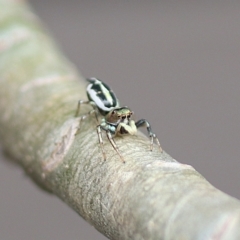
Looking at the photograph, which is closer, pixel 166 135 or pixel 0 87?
pixel 0 87

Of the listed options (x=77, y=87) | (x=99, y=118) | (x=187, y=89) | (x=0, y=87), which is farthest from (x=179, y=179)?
(x=187, y=89)

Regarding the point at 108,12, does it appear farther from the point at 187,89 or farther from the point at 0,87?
the point at 0,87

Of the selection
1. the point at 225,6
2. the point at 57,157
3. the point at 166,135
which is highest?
the point at 225,6

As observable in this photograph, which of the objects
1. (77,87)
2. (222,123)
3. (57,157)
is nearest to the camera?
(57,157)

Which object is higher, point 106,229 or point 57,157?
point 57,157

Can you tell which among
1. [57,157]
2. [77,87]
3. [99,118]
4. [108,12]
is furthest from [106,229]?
[108,12]

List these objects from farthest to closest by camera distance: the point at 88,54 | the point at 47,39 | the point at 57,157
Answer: the point at 88,54
the point at 47,39
the point at 57,157

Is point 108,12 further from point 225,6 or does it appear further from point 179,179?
point 179,179
